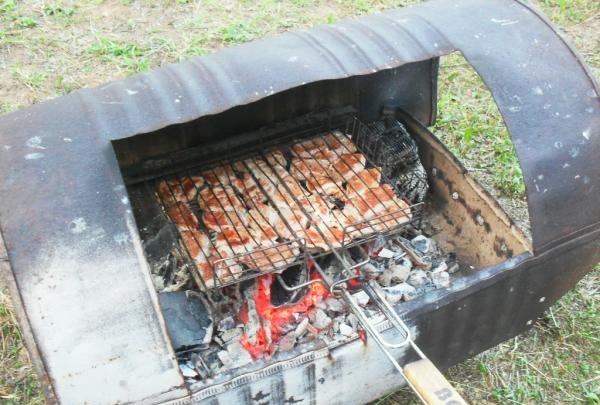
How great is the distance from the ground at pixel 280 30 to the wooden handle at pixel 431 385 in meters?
1.10

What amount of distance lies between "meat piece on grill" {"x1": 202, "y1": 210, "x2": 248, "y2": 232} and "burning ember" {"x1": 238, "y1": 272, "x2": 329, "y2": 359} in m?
0.35

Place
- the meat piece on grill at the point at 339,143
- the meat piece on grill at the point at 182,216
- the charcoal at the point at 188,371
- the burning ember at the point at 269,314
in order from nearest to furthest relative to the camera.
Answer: the charcoal at the point at 188,371, the burning ember at the point at 269,314, the meat piece on grill at the point at 182,216, the meat piece on grill at the point at 339,143

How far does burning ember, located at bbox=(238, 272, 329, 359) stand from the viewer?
255 centimetres

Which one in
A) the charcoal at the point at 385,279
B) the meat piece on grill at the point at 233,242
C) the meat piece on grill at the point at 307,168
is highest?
the meat piece on grill at the point at 307,168

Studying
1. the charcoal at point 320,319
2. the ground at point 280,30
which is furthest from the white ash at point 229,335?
the ground at point 280,30

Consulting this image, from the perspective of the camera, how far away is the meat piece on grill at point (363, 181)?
304cm

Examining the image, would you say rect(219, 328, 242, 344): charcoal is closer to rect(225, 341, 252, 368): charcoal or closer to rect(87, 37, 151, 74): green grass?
rect(225, 341, 252, 368): charcoal

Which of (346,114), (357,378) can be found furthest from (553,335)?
(346,114)

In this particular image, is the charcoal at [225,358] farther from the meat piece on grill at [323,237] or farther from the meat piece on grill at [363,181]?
the meat piece on grill at [363,181]

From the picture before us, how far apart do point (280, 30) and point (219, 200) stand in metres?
2.83

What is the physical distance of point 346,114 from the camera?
337cm

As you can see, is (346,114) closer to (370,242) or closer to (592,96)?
(370,242)

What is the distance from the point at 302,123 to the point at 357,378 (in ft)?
4.70

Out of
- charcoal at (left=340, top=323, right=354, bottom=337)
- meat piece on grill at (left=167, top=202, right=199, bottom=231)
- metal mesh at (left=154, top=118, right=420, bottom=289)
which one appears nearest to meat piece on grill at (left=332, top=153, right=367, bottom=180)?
metal mesh at (left=154, top=118, right=420, bottom=289)
